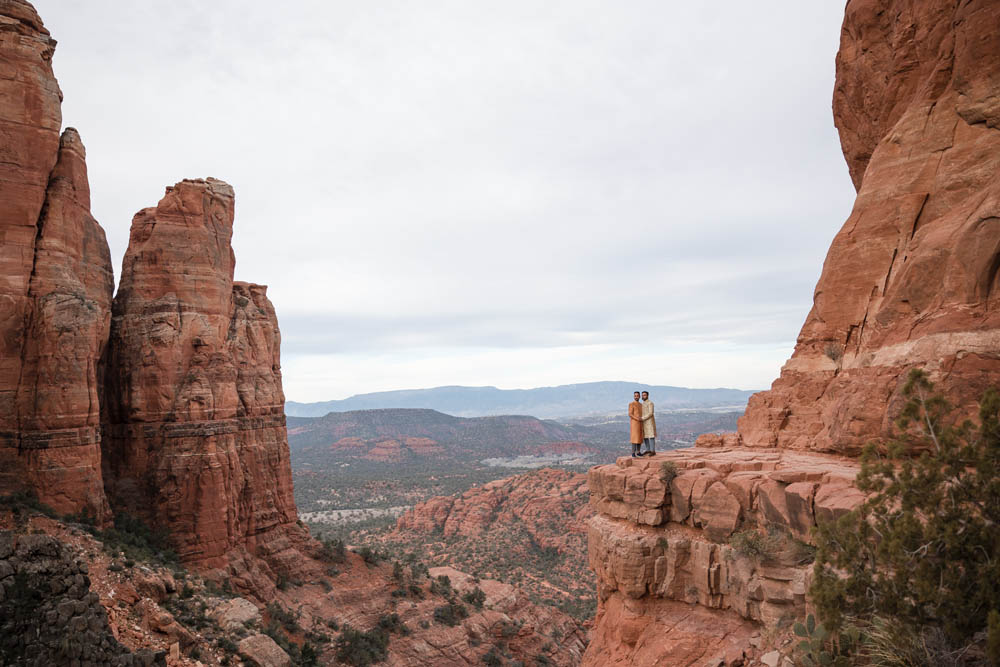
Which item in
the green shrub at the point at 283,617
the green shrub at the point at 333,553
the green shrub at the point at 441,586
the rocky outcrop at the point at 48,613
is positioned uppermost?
the rocky outcrop at the point at 48,613

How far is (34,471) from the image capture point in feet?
63.9

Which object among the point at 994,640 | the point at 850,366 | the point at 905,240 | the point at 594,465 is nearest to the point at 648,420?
the point at 850,366

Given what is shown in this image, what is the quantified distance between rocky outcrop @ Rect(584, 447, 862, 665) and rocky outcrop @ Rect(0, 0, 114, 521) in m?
18.9

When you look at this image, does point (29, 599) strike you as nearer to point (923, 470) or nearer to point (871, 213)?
point (923, 470)

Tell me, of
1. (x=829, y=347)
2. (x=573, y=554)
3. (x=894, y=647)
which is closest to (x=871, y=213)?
(x=829, y=347)

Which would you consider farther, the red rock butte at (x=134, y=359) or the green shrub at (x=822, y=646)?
the red rock butte at (x=134, y=359)

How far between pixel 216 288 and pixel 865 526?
1069 inches

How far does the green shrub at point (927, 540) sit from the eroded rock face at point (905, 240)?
6.09 ft

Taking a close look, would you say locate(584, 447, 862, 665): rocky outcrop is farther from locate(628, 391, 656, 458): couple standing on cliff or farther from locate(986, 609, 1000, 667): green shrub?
locate(986, 609, 1000, 667): green shrub

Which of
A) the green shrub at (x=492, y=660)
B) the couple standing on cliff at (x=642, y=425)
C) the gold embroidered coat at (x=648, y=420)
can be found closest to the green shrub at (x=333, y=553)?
the green shrub at (x=492, y=660)

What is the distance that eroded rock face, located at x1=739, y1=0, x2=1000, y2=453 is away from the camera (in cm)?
871

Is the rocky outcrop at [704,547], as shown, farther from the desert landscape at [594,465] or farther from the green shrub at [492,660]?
the green shrub at [492,660]

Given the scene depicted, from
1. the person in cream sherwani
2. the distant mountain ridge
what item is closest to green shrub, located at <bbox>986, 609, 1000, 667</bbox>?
the person in cream sherwani

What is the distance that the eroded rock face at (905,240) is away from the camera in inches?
343
